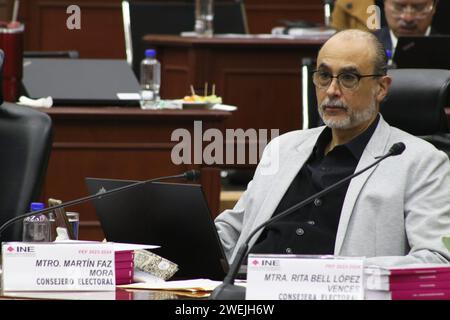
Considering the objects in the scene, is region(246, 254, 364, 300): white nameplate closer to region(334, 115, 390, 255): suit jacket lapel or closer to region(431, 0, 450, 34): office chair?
region(334, 115, 390, 255): suit jacket lapel

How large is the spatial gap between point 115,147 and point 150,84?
0.63m

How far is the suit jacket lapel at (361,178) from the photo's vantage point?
3.05 metres

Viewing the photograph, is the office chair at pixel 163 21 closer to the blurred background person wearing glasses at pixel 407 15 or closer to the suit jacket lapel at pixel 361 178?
the blurred background person wearing glasses at pixel 407 15

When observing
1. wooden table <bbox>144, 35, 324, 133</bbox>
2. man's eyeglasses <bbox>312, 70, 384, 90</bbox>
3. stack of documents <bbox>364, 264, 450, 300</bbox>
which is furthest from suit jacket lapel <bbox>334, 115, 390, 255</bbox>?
wooden table <bbox>144, 35, 324, 133</bbox>

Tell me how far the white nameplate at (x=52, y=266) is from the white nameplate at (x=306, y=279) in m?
0.39

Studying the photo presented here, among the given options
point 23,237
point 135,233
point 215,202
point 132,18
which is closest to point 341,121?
point 135,233

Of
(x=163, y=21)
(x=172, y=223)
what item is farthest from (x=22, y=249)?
(x=163, y=21)

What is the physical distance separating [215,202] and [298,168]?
6.01 feet

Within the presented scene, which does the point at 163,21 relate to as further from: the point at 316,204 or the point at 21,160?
the point at 316,204

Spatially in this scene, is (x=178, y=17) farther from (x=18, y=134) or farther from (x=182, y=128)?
(x=18, y=134)

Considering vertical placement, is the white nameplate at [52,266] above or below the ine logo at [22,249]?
below

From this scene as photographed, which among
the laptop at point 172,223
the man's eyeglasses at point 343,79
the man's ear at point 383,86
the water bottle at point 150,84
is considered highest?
the man's eyeglasses at point 343,79

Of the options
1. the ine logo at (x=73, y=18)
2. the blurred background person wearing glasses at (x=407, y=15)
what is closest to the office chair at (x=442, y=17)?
the blurred background person wearing glasses at (x=407, y=15)

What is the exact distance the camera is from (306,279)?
7.57 ft
